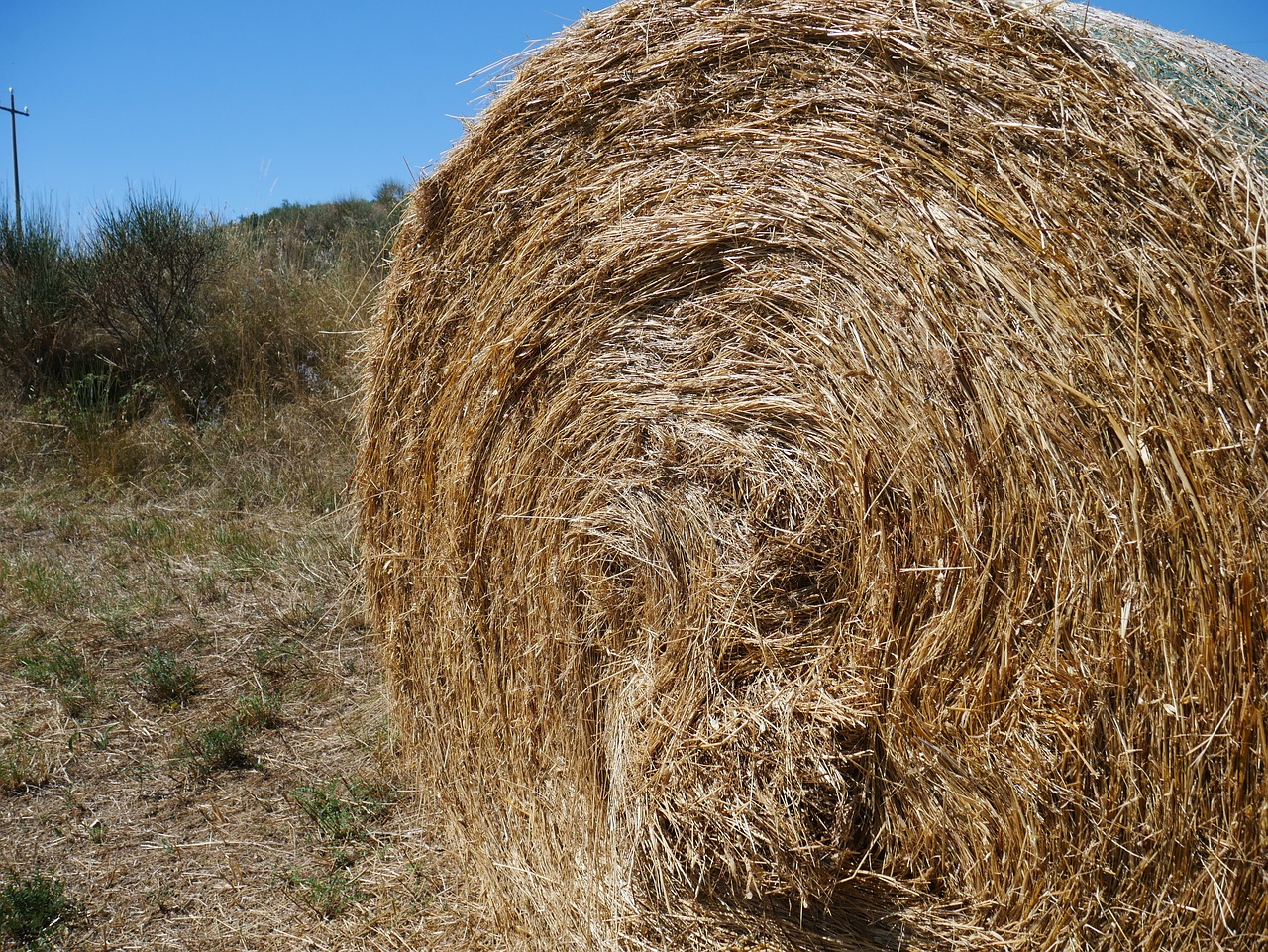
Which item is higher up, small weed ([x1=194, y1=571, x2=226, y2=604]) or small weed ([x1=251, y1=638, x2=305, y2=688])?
small weed ([x1=194, y1=571, x2=226, y2=604])

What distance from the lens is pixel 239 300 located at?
9219 mm

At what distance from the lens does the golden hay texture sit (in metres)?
1.78

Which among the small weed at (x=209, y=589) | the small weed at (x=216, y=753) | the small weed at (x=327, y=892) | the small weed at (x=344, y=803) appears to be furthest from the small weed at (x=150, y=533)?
the small weed at (x=327, y=892)

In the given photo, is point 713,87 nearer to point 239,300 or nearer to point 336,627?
point 336,627

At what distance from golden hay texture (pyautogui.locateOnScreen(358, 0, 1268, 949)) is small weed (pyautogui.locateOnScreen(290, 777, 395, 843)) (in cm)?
51

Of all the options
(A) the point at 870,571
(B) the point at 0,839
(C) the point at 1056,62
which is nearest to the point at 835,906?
(A) the point at 870,571

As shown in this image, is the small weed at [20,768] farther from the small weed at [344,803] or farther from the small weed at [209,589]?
the small weed at [209,589]

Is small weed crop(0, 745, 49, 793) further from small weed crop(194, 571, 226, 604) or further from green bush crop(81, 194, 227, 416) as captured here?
green bush crop(81, 194, 227, 416)

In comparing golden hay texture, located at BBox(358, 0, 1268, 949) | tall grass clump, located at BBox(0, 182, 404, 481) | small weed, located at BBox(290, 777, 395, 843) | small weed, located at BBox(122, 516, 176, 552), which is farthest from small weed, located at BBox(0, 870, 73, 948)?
tall grass clump, located at BBox(0, 182, 404, 481)

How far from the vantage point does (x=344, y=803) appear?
135 inches

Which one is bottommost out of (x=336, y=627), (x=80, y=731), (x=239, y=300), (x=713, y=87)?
(x=80, y=731)

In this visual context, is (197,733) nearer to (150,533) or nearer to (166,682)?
(166,682)

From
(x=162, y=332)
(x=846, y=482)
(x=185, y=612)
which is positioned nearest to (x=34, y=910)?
(x=185, y=612)

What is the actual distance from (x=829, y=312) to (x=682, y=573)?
778mm
